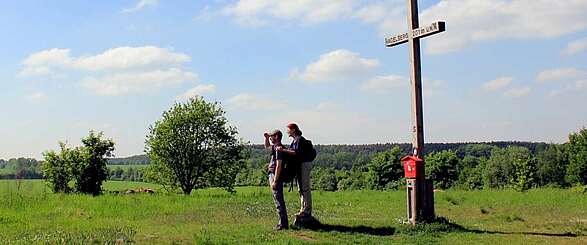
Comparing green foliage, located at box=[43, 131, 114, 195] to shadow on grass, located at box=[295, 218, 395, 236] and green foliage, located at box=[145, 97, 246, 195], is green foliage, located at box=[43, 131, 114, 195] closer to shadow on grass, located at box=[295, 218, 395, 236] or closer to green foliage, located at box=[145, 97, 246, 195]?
green foliage, located at box=[145, 97, 246, 195]

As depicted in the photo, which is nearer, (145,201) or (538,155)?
(145,201)

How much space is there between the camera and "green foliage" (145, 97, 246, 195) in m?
37.3

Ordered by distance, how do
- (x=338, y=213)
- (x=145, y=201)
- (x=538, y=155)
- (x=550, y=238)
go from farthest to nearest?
(x=538, y=155)
(x=145, y=201)
(x=338, y=213)
(x=550, y=238)

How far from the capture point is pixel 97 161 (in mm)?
31594

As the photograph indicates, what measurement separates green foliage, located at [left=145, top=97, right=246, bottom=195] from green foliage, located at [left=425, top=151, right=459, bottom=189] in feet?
139

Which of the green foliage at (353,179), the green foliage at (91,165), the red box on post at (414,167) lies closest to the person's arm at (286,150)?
the red box on post at (414,167)

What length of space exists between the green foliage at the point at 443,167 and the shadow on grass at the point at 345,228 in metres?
65.2

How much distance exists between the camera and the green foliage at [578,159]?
204ft

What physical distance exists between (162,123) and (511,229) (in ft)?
89.4

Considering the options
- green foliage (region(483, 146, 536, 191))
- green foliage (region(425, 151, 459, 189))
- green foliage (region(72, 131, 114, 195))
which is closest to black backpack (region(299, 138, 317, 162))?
green foliage (region(72, 131, 114, 195))

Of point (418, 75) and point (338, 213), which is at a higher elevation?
point (418, 75)

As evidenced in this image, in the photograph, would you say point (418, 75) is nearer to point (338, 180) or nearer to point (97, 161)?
point (97, 161)

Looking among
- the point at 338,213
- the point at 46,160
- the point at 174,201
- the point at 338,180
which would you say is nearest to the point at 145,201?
the point at 174,201

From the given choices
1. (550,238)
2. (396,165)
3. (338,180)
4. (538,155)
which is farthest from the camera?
(338,180)
